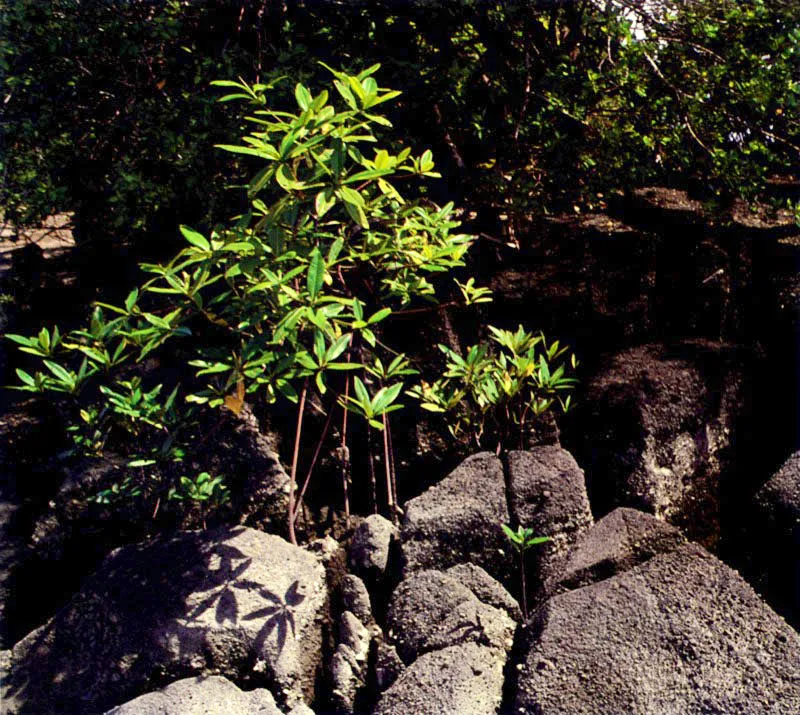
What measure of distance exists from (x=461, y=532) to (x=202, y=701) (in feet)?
2.63

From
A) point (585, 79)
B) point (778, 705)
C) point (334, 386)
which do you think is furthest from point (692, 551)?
point (585, 79)

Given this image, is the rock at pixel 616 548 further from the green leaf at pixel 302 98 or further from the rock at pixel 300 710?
the green leaf at pixel 302 98

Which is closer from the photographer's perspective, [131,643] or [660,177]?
[131,643]

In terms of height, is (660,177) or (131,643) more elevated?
(660,177)

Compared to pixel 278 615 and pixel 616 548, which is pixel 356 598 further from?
pixel 616 548

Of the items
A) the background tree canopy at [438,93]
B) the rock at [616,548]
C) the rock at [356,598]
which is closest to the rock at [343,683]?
the rock at [356,598]

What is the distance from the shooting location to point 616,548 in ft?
6.50

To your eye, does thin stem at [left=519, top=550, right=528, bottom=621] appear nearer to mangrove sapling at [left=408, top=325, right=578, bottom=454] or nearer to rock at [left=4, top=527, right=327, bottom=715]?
mangrove sapling at [left=408, top=325, right=578, bottom=454]

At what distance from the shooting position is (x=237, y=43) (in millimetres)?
2887

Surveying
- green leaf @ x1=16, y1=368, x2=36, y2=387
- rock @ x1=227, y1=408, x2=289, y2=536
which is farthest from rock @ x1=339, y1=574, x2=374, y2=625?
green leaf @ x1=16, y1=368, x2=36, y2=387

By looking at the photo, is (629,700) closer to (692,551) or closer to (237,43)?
(692,551)

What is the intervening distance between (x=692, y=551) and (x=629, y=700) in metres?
0.40

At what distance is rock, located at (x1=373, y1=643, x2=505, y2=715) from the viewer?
1.72 m

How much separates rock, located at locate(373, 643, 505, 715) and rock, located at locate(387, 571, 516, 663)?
42mm
